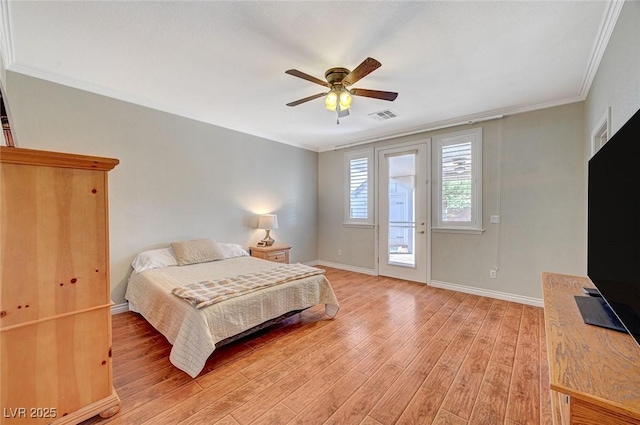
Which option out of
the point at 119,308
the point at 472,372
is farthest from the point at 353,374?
the point at 119,308

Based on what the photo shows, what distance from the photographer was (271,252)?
13.8ft

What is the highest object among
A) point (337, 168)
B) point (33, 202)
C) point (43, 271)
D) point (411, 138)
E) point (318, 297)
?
point (411, 138)

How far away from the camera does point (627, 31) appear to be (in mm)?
1599

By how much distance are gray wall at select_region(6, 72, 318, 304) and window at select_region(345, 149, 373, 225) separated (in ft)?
4.05

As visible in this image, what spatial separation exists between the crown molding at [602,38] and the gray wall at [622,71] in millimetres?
37

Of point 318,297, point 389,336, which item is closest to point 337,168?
point 318,297

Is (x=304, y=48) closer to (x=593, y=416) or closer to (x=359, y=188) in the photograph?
(x=593, y=416)

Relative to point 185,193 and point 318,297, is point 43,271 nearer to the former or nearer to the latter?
point 318,297

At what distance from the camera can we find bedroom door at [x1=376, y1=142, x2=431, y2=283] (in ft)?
14.0

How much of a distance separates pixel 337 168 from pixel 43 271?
467 cm

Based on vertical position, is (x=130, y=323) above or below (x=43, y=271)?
below

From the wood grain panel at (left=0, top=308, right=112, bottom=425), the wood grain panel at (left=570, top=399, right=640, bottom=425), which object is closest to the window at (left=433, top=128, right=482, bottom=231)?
the wood grain panel at (left=570, top=399, right=640, bottom=425)

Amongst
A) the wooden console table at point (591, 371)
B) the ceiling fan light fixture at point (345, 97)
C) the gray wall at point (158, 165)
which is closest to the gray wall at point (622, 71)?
the wooden console table at point (591, 371)

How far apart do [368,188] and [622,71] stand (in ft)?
11.5
